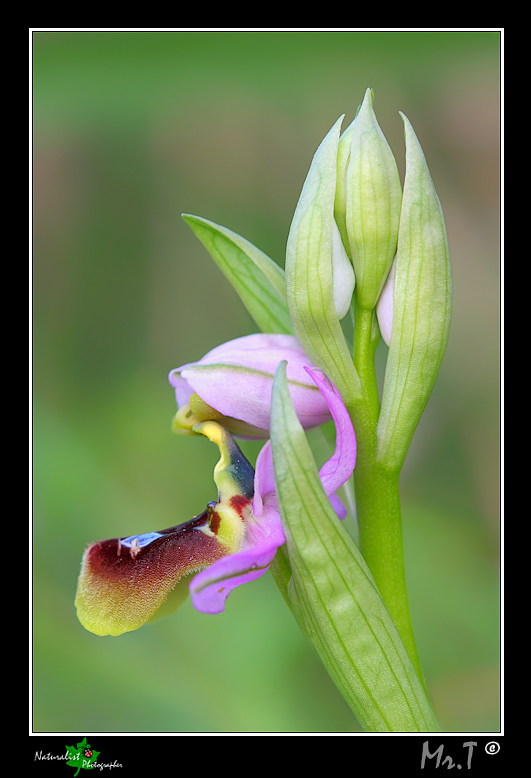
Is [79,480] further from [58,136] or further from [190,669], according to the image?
[58,136]

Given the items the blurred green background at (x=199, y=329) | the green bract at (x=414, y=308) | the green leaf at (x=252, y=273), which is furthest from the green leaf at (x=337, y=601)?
the blurred green background at (x=199, y=329)

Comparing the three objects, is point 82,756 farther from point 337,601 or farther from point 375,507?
point 375,507

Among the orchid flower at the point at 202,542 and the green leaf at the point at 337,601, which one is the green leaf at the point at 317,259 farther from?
the green leaf at the point at 337,601

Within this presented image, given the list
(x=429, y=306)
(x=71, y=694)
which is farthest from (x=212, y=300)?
(x=429, y=306)

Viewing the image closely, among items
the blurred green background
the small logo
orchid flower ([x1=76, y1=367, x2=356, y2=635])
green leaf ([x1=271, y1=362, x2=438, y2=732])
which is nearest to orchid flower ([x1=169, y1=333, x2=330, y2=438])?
orchid flower ([x1=76, y1=367, x2=356, y2=635])

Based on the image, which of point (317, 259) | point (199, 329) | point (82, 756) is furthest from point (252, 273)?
point (199, 329)

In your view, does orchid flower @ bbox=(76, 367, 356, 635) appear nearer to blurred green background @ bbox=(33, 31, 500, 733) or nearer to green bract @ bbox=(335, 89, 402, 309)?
green bract @ bbox=(335, 89, 402, 309)
